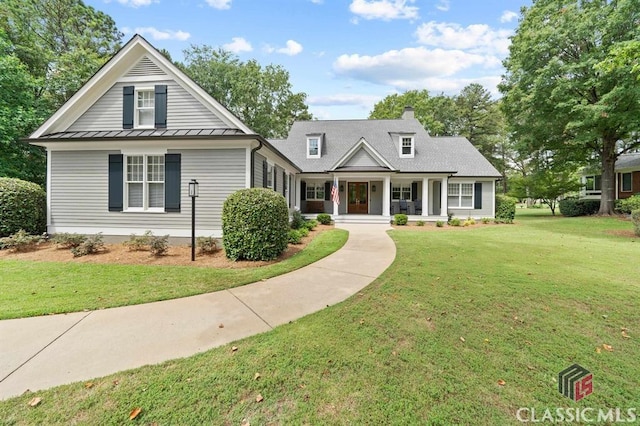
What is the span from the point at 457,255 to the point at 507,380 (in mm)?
5411

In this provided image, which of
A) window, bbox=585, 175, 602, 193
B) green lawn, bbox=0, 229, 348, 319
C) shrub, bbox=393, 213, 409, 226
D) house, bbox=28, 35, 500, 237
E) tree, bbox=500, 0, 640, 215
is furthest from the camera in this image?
window, bbox=585, 175, 602, 193

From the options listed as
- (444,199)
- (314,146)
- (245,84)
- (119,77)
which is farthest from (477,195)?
(245,84)

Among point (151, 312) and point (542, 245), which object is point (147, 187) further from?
point (542, 245)

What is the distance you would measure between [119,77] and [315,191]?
38.3ft

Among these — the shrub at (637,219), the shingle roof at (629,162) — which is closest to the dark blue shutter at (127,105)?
the shrub at (637,219)

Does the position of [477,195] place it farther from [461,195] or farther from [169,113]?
[169,113]

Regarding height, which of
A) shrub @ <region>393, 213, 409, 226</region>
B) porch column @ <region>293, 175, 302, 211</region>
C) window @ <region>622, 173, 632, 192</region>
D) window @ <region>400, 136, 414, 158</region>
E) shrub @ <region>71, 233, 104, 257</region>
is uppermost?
window @ <region>400, 136, 414, 158</region>

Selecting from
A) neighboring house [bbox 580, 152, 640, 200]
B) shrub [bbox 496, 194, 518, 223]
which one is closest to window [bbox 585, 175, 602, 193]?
neighboring house [bbox 580, 152, 640, 200]

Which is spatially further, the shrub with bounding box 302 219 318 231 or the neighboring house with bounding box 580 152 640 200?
the neighboring house with bounding box 580 152 640 200

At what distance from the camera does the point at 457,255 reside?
745cm

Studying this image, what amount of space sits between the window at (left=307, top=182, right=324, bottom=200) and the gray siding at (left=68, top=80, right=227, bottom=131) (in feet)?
31.9

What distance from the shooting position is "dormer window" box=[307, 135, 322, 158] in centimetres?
1856

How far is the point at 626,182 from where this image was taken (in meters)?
22.0

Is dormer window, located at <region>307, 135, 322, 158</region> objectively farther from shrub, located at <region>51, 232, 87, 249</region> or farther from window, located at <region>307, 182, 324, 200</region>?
shrub, located at <region>51, 232, 87, 249</region>
